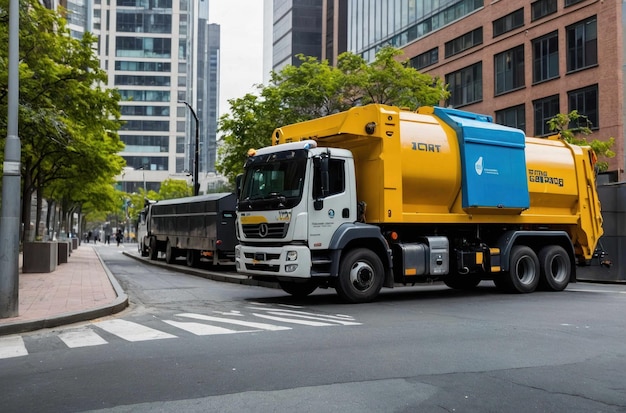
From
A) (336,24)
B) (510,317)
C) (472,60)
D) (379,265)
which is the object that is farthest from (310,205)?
(336,24)

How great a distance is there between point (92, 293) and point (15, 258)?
402 cm

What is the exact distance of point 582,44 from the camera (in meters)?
35.9

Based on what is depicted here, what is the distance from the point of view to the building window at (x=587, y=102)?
3446 centimetres

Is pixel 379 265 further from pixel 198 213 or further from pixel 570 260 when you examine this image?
pixel 198 213

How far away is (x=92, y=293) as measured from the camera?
1352cm

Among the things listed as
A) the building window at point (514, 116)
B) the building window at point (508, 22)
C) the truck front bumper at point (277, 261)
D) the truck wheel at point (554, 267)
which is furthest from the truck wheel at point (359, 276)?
the building window at point (508, 22)

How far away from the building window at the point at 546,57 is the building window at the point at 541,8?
1.47 m

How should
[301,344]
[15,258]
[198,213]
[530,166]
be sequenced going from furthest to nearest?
[198,213]
[530,166]
[15,258]
[301,344]

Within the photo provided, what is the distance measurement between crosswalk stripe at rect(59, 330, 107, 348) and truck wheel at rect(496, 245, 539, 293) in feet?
32.2

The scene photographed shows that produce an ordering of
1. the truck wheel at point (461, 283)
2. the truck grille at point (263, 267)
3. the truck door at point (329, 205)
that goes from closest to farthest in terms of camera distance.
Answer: the truck door at point (329, 205) < the truck grille at point (263, 267) < the truck wheel at point (461, 283)

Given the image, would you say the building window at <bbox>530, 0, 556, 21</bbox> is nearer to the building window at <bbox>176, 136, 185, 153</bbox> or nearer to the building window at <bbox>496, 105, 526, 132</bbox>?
the building window at <bbox>496, 105, 526, 132</bbox>

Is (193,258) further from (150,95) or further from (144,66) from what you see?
(144,66)

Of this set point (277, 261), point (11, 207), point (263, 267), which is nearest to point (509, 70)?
point (263, 267)

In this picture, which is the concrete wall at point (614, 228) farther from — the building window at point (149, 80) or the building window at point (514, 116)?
the building window at point (149, 80)
